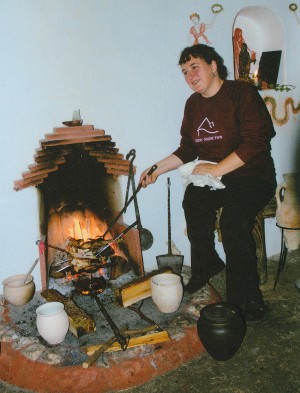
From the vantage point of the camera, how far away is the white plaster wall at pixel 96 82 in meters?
3.04

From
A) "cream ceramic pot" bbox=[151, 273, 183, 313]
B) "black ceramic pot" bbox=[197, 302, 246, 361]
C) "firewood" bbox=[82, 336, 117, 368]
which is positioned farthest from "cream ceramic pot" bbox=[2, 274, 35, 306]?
"black ceramic pot" bbox=[197, 302, 246, 361]

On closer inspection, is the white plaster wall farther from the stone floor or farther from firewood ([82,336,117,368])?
the stone floor

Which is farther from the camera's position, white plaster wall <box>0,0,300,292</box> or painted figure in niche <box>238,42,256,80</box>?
painted figure in niche <box>238,42,256,80</box>

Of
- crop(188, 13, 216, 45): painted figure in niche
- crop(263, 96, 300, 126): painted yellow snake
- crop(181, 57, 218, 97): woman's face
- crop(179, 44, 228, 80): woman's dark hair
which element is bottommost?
crop(263, 96, 300, 126): painted yellow snake

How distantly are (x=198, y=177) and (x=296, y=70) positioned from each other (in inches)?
85.5

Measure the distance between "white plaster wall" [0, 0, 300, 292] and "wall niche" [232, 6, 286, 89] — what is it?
320mm

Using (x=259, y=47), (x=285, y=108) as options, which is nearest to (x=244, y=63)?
(x=259, y=47)

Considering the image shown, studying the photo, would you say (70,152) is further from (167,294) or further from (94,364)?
(94,364)

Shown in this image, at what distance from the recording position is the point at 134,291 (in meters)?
3.05

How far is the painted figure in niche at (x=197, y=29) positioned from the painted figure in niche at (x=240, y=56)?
44cm

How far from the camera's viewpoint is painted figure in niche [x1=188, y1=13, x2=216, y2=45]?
3.62 metres

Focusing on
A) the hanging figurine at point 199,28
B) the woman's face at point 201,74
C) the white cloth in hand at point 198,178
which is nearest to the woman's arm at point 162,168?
the white cloth in hand at point 198,178

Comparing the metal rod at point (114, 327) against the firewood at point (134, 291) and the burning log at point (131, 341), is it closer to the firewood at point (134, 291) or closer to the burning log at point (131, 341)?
the burning log at point (131, 341)

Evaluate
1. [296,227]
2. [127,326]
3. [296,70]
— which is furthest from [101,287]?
[296,70]
